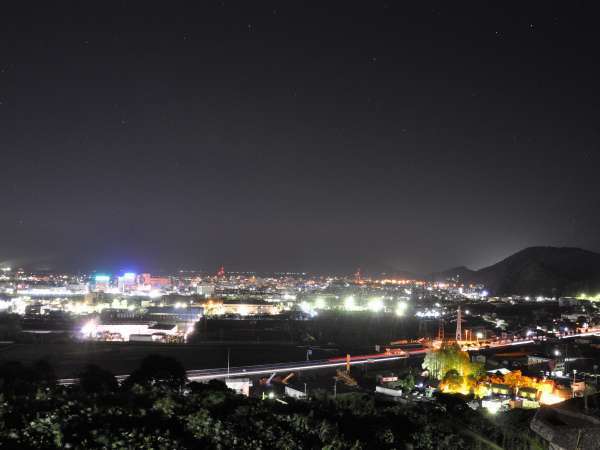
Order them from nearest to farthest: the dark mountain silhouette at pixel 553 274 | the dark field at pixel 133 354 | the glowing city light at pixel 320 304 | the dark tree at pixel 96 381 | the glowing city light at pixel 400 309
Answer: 1. the dark tree at pixel 96 381
2. the dark field at pixel 133 354
3. the glowing city light at pixel 400 309
4. the glowing city light at pixel 320 304
5. the dark mountain silhouette at pixel 553 274

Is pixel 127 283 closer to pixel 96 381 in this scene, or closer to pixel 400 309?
pixel 400 309

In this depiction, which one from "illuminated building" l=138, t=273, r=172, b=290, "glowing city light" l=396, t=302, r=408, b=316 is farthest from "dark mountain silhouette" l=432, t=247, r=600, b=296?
"illuminated building" l=138, t=273, r=172, b=290

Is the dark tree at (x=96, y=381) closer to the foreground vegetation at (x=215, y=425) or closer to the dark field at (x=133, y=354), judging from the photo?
the foreground vegetation at (x=215, y=425)

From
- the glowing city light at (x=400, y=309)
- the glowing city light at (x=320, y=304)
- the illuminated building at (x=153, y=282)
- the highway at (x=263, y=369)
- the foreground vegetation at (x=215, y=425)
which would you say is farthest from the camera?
the illuminated building at (x=153, y=282)

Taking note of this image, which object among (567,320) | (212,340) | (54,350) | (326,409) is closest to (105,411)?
(326,409)

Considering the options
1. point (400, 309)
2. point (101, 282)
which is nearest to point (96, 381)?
point (400, 309)

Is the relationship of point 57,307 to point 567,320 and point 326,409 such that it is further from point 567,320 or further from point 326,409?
point 326,409

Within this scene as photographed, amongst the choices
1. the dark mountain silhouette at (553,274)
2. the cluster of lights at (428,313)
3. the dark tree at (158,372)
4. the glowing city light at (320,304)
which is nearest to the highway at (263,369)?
the dark tree at (158,372)
